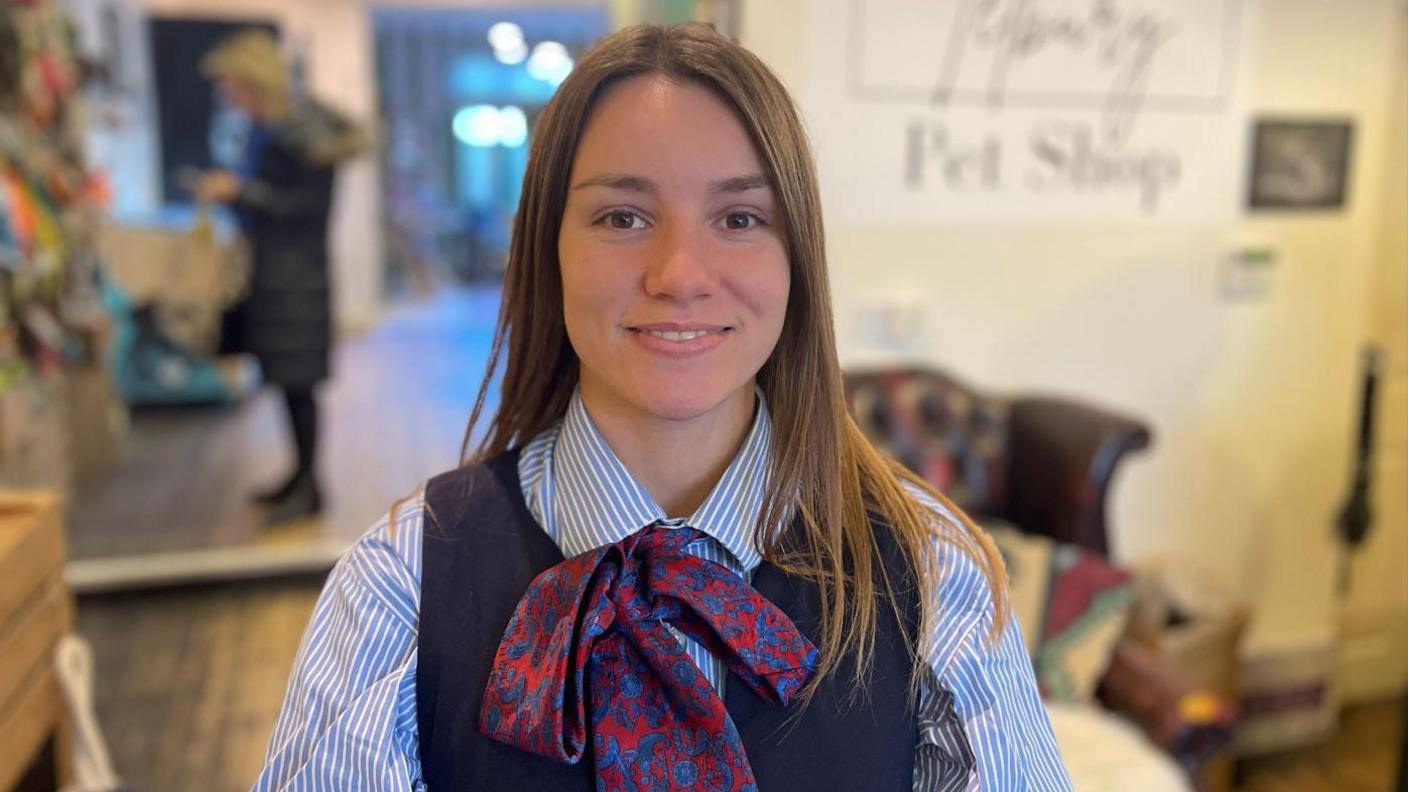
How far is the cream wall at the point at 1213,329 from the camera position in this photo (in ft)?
8.43

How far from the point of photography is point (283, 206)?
3357mm

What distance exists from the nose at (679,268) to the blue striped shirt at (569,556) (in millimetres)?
148

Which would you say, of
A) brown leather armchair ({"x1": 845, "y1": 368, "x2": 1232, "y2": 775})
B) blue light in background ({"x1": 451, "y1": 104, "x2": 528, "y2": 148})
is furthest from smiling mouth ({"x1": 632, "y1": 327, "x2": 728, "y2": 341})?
blue light in background ({"x1": 451, "y1": 104, "x2": 528, "y2": 148})

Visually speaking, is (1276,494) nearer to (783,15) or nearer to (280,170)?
(783,15)

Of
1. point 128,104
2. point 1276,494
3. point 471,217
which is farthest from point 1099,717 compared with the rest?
point 471,217

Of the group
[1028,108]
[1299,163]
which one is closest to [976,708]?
[1028,108]

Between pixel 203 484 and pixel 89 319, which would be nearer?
pixel 89 319

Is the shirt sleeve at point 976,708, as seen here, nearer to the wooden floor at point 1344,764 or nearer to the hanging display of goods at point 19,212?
the wooden floor at point 1344,764

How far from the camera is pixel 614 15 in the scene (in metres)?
3.34

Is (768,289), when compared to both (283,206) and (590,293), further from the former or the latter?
(283,206)

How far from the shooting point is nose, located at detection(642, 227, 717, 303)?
0.77 meters

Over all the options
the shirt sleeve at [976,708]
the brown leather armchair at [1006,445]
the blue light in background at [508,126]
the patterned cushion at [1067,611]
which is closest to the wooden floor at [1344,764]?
the brown leather armchair at [1006,445]

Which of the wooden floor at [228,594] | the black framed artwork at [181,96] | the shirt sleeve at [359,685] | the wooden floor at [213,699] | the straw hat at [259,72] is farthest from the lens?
the black framed artwork at [181,96]

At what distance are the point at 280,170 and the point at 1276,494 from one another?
9.99 feet
